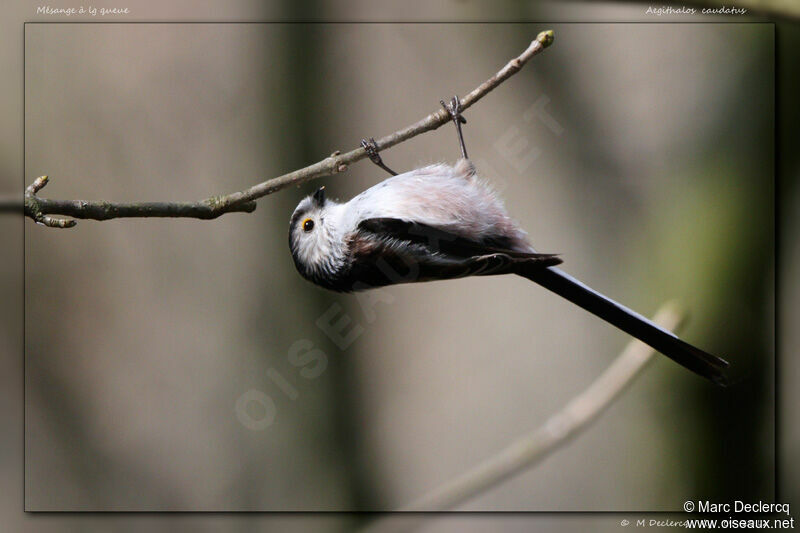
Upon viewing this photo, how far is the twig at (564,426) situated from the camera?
203 centimetres

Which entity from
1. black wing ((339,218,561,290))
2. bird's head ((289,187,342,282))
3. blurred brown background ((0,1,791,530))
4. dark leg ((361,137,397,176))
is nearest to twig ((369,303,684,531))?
blurred brown background ((0,1,791,530))

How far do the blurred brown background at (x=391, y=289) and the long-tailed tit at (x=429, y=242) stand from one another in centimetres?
5

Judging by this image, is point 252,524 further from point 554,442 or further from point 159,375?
point 554,442

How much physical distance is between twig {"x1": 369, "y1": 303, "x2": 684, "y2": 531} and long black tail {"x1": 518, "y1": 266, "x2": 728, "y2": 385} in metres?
0.04

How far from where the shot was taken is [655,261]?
206 centimetres

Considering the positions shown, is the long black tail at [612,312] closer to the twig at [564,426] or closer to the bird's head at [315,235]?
the twig at [564,426]

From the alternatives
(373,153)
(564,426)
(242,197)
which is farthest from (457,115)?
(564,426)

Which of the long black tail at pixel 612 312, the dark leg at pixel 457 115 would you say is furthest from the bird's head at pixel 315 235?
the long black tail at pixel 612 312

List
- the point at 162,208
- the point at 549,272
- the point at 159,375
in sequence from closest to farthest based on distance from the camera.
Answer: the point at 162,208 → the point at 549,272 → the point at 159,375

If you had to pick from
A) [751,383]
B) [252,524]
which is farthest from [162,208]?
[751,383]

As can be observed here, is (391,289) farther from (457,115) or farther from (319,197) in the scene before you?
(457,115)

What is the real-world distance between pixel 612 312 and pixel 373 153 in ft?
2.53

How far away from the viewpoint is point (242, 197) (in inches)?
72.4

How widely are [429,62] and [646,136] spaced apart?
0.64 metres
